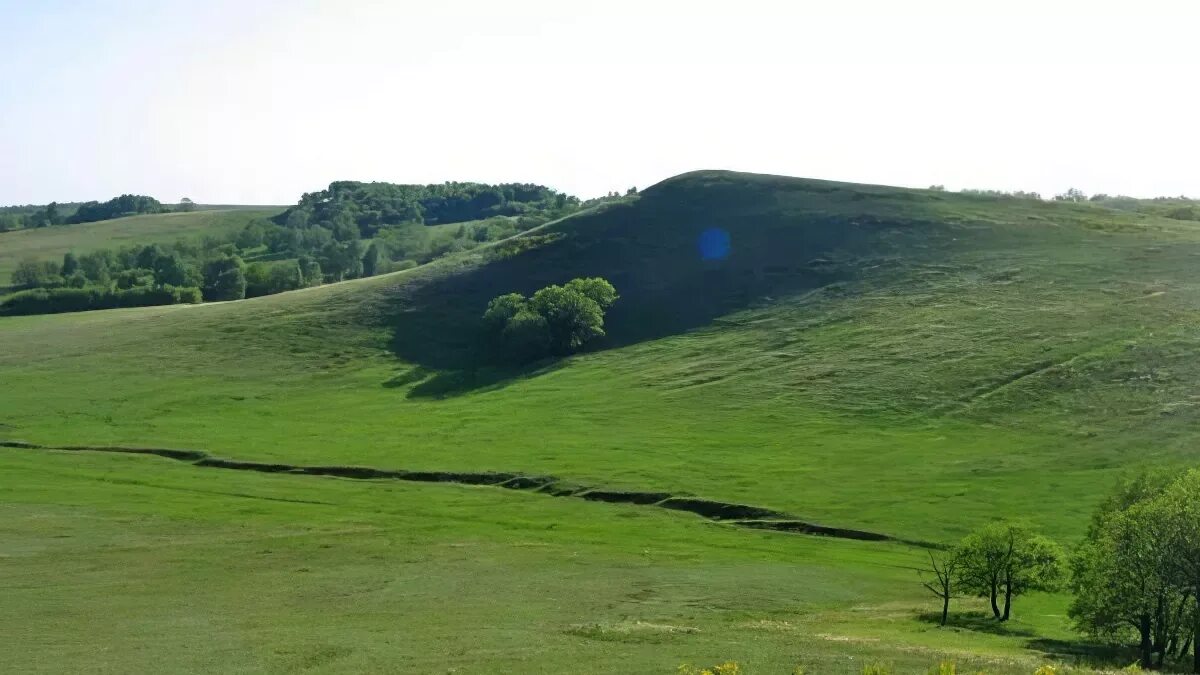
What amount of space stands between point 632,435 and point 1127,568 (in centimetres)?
6581

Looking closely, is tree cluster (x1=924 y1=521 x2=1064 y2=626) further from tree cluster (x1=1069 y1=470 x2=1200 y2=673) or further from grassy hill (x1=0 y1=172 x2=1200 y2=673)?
tree cluster (x1=1069 y1=470 x2=1200 y2=673)

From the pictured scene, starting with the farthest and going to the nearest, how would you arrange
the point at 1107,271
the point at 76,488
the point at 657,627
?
the point at 1107,271 → the point at 76,488 → the point at 657,627

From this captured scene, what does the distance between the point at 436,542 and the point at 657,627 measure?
88.5 ft

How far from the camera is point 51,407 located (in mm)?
125750

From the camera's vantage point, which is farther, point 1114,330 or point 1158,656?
point 1114,330

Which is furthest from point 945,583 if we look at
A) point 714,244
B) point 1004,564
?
point 714,244

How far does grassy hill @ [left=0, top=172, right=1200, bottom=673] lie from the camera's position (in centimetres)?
5112

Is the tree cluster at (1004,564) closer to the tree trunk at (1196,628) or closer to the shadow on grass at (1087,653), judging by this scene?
the shadow on grass at (1087,653)

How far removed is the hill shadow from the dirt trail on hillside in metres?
49.3

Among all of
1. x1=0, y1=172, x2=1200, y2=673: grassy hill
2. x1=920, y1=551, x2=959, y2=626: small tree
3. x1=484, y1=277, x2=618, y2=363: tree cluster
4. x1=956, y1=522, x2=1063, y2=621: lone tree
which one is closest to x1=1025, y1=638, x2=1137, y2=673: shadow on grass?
x1=0, y1=172, x2=1200, y2=673: grassy hill

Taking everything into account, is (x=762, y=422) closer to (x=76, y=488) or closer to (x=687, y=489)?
(x=687, y=489)

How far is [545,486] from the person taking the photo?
93.2 m

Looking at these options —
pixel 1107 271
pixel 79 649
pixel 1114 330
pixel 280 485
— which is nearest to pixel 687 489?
pixel 280 485

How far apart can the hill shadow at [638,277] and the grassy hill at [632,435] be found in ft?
2.29
